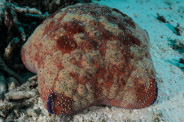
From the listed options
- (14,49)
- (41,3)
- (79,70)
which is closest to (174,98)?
(79,70)

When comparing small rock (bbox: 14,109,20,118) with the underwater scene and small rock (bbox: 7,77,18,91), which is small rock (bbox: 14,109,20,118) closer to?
the underwater scene

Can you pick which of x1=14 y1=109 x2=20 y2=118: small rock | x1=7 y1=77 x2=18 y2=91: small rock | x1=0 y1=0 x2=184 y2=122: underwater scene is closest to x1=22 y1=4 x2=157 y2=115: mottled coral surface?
x1=0 y1=0 x2=184 y2=122: underwater scene

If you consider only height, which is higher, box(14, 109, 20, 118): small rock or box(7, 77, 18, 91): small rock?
box(7, 77, 18, 91): small rock

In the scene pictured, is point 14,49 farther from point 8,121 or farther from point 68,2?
point 68,2

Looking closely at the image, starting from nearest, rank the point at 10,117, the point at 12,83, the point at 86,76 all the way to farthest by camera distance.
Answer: the point at 86,76 < the point at 10,117 < the point at 12,83

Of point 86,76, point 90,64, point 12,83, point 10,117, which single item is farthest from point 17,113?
point 90,64

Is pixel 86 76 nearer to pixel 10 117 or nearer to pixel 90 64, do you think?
pixel 90 64

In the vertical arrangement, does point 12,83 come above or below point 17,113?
above

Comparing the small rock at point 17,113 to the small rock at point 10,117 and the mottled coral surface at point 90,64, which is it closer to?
the small rock at point 10,117
